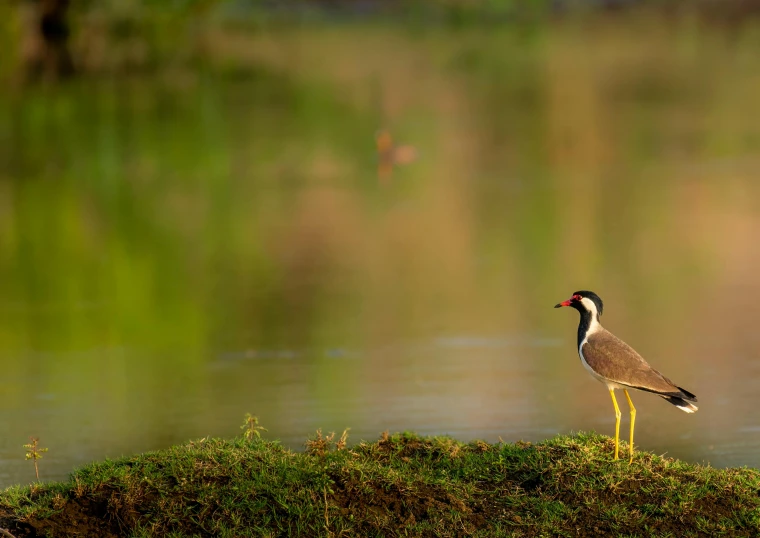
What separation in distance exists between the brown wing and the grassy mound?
32 cm

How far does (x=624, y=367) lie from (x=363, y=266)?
7.31 m

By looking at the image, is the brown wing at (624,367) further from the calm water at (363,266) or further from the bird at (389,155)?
the bird at (389,155)

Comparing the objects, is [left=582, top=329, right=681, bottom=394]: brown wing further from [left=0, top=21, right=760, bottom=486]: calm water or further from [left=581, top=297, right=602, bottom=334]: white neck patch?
[left=0, top=21, right=760, bottom=486]: calm water

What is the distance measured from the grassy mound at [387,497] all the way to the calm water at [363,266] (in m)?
1.50

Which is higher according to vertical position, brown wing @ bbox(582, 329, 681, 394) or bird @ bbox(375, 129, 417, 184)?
bird @ bbox(375, 129, 417, 184)

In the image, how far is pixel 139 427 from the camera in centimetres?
879

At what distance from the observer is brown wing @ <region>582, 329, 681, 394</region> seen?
21.4ft

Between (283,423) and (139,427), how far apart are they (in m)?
0.93

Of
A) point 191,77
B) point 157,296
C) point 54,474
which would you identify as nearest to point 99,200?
point 157,296

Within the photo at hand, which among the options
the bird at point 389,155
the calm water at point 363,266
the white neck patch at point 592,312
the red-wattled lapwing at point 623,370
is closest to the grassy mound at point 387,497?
the red-wattled lapwing at point 623,370

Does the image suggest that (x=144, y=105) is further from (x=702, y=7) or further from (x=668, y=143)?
(x=702, y=7)

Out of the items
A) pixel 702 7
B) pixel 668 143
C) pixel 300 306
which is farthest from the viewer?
pixel 702 7

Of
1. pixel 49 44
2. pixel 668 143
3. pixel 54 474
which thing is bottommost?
pixel 54 474

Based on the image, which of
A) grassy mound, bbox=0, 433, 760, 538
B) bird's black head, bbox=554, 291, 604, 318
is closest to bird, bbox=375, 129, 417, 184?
bird's black head, bbox=554, 291, 604, 318
